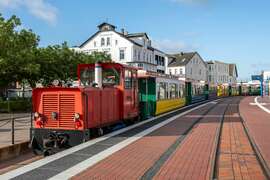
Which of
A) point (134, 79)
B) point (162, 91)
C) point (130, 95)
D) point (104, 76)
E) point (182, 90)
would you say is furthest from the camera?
point (182, 90)

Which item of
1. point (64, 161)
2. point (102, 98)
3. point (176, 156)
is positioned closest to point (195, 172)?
point (176, 156)

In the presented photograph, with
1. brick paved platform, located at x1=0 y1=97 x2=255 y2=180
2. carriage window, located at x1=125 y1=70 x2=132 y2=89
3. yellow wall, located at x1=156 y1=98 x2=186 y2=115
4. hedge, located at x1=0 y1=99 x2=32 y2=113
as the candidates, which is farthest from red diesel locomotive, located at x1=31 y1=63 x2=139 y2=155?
hedge, located at x1=0 y1=99 x2=32 y2=113

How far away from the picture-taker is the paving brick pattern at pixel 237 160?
7.49m

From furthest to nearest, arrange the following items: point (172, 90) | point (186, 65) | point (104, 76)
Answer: point (186, 65) < point (172, 90) < point (104, 76)

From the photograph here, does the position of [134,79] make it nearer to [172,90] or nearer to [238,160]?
[238,160]

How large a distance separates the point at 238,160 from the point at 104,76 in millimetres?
6577

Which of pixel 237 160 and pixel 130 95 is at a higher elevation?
pixel 130 95

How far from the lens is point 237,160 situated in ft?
29.3

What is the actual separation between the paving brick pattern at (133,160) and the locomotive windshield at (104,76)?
105 inches

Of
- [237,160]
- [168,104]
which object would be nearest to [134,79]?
[237,160]

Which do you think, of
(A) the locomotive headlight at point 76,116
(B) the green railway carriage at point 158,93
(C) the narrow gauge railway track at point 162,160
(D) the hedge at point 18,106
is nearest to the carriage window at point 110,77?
(A) the locomotive headlight at point 76,116

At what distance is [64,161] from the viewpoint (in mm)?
8570

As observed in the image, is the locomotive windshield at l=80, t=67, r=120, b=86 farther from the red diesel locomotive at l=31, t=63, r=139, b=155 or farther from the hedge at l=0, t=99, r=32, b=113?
the hedge at l=0, t=99, r=32, b=113

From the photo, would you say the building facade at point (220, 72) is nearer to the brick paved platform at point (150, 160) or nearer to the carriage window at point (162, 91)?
the carriage window at point (162, 91)
